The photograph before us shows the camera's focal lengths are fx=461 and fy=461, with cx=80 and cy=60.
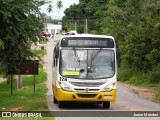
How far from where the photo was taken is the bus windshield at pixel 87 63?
63.5 feet

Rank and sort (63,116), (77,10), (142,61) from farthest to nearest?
1. (77,10)
2. (142,61)
3. (63,116)

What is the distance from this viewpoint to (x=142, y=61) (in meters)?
43.4

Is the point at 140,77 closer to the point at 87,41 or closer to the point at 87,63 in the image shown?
the point at 87,41

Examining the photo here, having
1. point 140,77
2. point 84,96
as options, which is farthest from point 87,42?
point 140,77

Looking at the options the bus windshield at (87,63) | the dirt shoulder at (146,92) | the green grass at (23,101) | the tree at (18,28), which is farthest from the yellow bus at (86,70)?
the dirt shoulder at (146,92)

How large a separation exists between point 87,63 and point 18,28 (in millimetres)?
3977

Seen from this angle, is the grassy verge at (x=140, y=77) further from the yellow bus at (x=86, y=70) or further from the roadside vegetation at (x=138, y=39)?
the yellow bus at (x=86, y=70)

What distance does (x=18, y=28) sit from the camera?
2131cm

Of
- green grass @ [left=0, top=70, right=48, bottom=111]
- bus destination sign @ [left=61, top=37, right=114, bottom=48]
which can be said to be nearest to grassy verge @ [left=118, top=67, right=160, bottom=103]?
green grass @ [left=0, top=70, right=48, bottom=111]

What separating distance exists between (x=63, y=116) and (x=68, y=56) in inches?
136

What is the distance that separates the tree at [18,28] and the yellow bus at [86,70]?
2485 millimetres

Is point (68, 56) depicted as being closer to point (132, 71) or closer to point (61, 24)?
point (132, 71)

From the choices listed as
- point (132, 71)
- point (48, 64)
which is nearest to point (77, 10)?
point (48, 64)

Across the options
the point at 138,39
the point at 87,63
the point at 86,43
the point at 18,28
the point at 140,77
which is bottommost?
the point at 140,77
